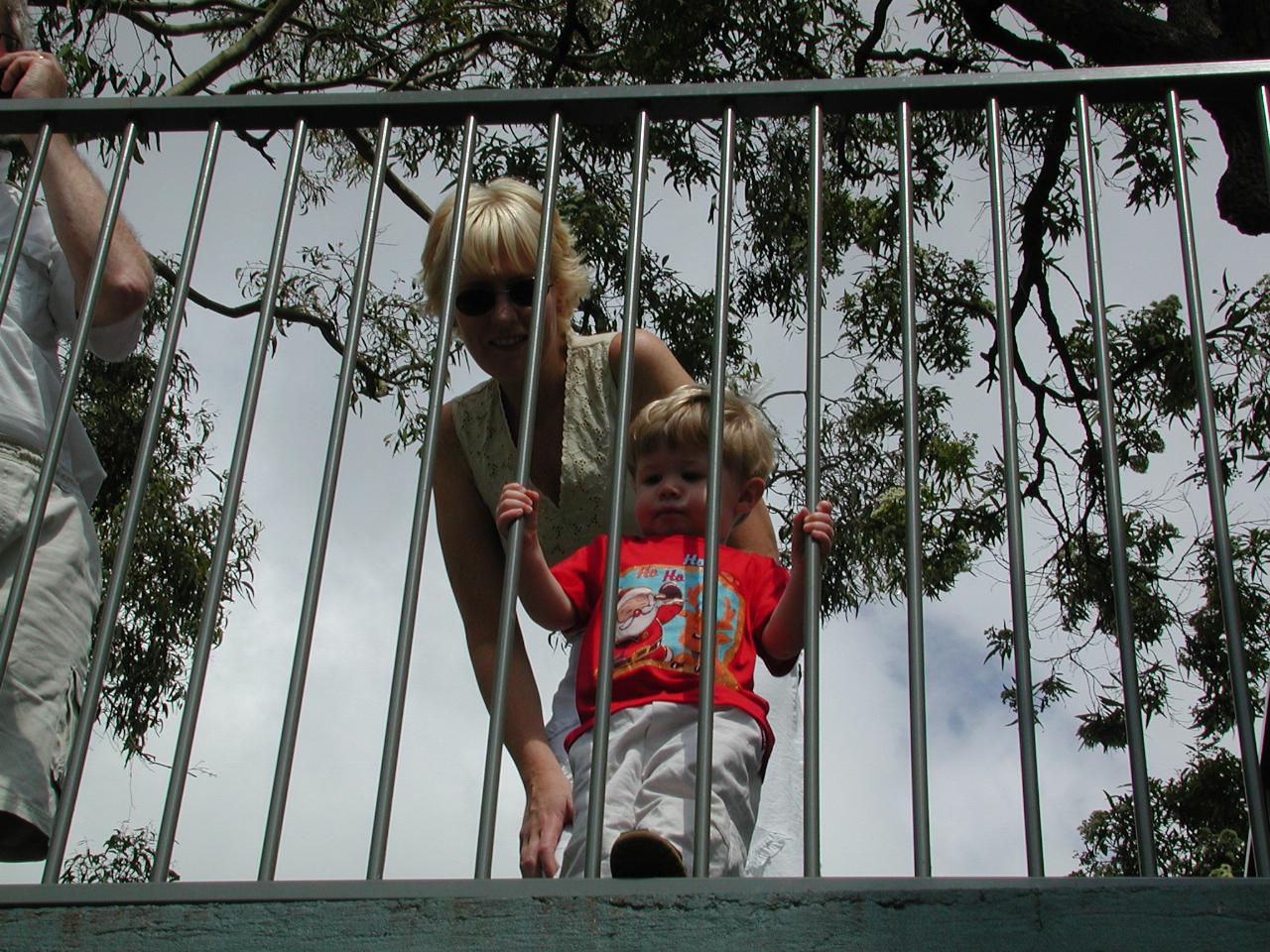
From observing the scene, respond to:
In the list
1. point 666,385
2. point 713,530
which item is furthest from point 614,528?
point 666,385

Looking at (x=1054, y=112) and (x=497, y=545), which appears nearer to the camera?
(x=497, y=545)

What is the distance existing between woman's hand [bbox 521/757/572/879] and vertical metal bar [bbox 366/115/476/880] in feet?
2.23

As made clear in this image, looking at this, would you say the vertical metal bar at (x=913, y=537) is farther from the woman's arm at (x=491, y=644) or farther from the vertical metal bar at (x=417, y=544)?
the woman's arm at (x=491, y=644)

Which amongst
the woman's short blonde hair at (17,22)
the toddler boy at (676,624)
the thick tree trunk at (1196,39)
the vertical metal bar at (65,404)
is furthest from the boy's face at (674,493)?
the thick tree trunk at (1196,39)

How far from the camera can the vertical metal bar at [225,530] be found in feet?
6.80

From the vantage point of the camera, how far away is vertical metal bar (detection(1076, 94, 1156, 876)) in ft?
6.57

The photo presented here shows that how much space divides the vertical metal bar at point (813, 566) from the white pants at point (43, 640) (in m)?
1.27

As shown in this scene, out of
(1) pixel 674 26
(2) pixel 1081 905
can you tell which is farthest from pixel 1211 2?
(2) pixel 1081 905

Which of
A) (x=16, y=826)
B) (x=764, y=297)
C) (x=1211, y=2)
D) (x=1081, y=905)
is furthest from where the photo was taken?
(x=764, y=297)

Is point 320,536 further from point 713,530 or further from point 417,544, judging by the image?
point 713,530

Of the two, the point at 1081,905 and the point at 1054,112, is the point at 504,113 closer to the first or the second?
the point at 1081,905

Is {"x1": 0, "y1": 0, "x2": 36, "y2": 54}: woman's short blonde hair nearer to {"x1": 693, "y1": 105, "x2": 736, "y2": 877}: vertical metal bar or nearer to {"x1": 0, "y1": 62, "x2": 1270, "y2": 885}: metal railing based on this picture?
{"x1": 0, "y1": 62, "x2": 1270, "y2": 885}: metal railing

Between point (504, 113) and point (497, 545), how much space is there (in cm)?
106

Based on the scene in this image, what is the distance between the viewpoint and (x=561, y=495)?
11.0 feet
